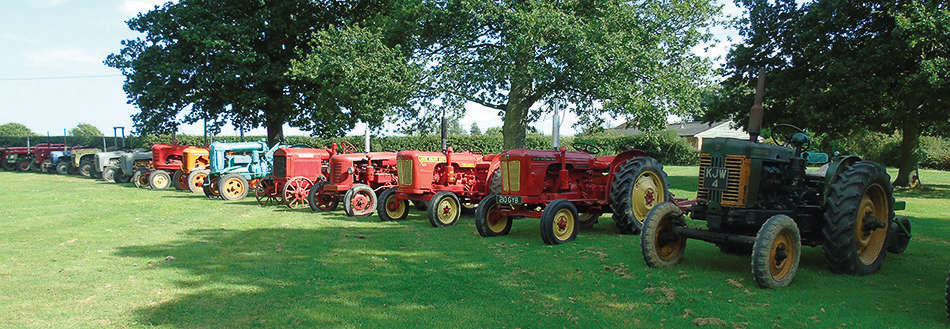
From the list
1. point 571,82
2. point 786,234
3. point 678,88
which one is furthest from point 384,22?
point 786,234

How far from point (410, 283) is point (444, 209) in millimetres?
4376

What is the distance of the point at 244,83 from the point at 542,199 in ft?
54.5

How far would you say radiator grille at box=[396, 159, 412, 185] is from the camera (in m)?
10.2

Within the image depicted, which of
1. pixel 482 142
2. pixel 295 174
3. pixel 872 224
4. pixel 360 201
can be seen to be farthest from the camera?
pixel 482 142

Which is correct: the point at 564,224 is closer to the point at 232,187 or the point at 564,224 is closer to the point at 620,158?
the point at 620,158

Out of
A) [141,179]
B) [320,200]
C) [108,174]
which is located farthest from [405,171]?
[108,174]

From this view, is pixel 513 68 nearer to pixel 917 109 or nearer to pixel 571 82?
pixel 571 82

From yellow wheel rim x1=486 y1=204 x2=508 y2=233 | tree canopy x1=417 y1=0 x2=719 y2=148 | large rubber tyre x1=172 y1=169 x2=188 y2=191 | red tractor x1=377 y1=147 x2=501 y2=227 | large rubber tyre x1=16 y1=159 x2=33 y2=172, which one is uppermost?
tree canopy x1=417 y1=0 x2=719 y2=148

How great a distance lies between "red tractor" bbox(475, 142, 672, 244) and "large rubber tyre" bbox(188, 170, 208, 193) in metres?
10.8

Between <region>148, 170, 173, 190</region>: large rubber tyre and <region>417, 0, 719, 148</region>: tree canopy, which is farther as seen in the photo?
<region>148, 170, 173, 190</region>: large rubber tyre

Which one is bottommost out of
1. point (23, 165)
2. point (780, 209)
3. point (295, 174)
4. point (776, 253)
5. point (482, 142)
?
point (23, 165)

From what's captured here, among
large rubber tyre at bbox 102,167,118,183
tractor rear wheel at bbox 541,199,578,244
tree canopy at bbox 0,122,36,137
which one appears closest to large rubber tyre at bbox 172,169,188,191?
large rubber tyre at bbox 102,167,118,183

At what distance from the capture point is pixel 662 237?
6023mm

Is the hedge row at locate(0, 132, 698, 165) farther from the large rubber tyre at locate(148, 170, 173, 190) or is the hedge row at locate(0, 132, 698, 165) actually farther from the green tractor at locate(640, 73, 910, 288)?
the green tractor at locate(640, 73, 910, 288)
